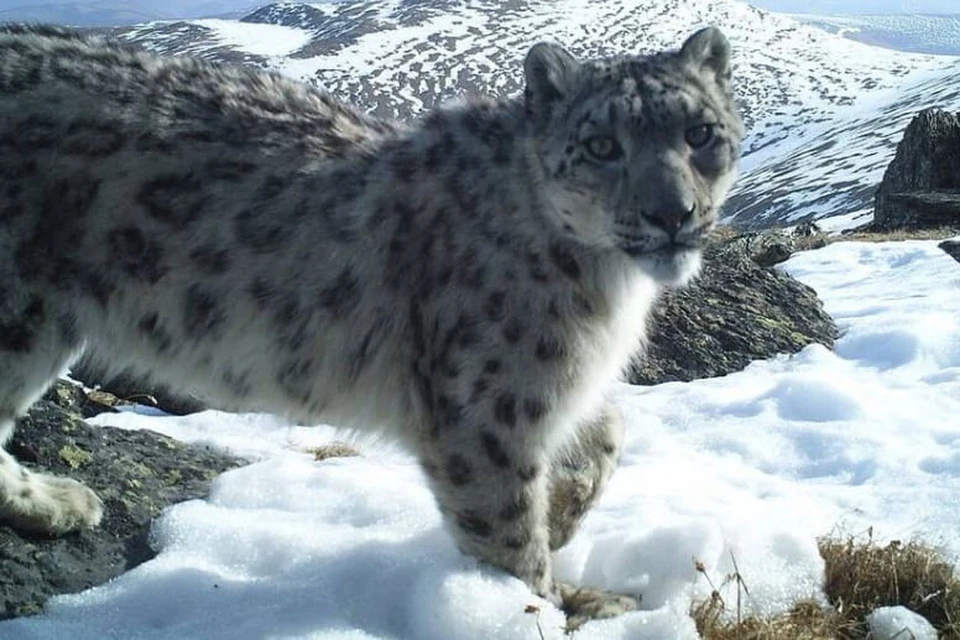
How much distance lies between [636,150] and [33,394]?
151 inches

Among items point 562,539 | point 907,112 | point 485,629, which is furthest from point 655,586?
point 907,112

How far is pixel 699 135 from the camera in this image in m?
5.59

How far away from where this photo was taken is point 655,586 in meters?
5.68

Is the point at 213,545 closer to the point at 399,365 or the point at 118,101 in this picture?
the point at 399,365

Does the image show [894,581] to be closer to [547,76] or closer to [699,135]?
[699,135]

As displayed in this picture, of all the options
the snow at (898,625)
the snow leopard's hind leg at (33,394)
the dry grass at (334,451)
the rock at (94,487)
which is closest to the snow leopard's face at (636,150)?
the snow at (898,625)

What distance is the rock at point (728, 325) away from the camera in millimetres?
10742

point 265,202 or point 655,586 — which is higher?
point 265,202

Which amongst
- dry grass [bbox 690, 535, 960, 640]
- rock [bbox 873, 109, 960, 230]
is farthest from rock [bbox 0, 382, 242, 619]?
rock [bbox 873, 109, 960, 230]

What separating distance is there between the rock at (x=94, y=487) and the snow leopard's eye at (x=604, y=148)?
346 centimetres

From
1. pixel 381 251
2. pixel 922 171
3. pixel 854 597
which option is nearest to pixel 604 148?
pixel 381 251

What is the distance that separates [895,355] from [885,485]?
12.8ft

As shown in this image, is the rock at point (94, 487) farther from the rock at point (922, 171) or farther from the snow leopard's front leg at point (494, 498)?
the rock at point (922, 171)

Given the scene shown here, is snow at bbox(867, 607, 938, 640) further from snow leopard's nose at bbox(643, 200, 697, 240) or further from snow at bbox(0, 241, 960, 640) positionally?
snow leopard's nose at bbox(643, 200, 697, 240)
